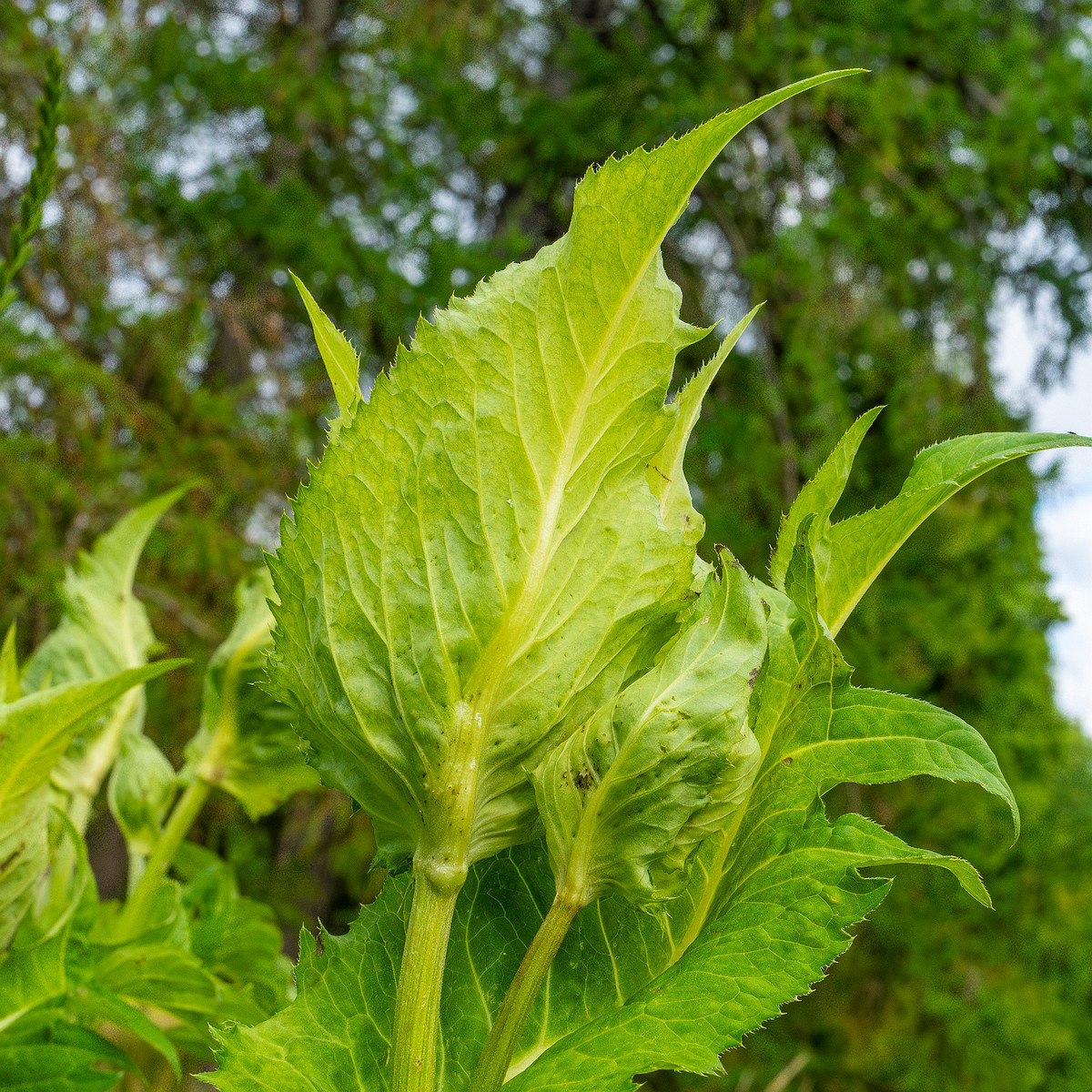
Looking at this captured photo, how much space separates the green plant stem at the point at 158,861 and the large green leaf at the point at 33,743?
117 millimetres

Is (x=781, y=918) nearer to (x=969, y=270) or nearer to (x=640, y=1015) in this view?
(x=640, y=1015)

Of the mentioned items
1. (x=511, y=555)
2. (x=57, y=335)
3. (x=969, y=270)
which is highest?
(x=969, y=270)

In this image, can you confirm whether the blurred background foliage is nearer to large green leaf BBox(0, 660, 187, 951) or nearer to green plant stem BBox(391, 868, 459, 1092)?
large green leaf BBox(0, 660, 187, 951)

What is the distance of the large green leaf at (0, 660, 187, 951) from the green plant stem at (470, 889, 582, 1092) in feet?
0.62

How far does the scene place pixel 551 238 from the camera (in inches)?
120

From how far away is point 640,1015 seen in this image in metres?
0.33

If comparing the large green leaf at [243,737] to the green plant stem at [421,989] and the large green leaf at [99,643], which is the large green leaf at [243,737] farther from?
the green plant stem at [421,989]

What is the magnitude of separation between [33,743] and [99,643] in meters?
0.30

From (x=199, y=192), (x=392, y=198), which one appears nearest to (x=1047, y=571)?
(x=392, y=198)

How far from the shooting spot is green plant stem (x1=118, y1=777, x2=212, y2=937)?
0.64m

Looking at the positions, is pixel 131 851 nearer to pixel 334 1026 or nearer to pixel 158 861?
pixel 158 861

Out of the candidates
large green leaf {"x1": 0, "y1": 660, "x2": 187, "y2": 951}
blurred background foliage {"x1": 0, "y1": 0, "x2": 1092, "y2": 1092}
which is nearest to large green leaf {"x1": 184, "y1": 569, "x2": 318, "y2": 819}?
large green leaf {"x1": 0, "y1": 660, "x2": 187, "y2": 951}

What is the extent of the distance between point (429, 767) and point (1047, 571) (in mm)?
3292

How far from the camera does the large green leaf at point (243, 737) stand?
2.22 feet
